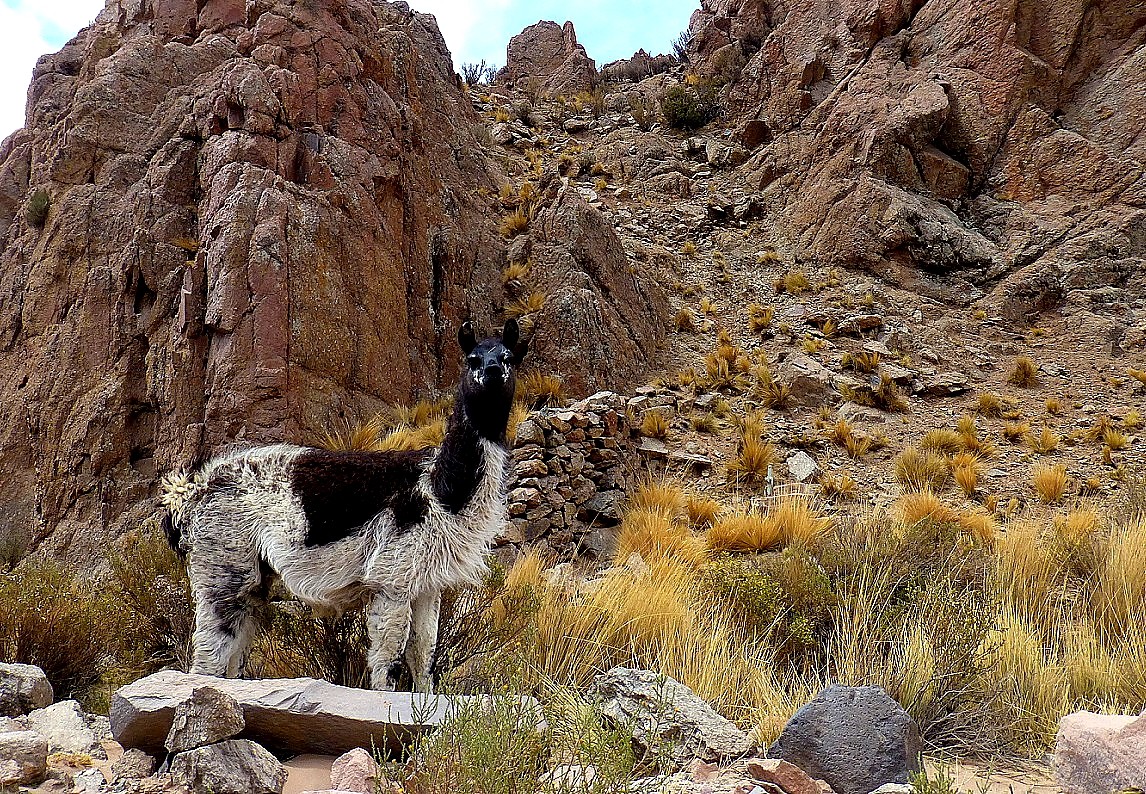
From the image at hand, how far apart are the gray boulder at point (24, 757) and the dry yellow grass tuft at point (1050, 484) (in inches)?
474

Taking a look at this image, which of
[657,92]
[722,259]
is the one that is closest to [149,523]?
[722,259]

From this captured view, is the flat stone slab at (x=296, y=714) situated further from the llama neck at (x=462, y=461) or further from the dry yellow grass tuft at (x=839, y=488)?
the dry yellow grass tuft at (x=839, y=488)

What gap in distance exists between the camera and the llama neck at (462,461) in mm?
4305

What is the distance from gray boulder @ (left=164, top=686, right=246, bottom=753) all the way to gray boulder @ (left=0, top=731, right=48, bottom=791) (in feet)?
1.42

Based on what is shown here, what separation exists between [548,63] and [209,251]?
81.2ft

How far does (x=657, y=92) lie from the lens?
27.6 meters

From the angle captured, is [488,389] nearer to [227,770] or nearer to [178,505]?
[178,505]

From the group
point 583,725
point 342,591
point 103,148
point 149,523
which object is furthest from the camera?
point 103,148

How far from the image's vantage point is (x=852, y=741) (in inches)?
137

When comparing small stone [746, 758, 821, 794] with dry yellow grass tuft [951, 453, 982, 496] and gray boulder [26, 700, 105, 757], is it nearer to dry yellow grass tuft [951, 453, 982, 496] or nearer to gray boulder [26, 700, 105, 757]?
gray boulder [26, 700, 105, 757]

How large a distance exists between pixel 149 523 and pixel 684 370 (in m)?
9.70

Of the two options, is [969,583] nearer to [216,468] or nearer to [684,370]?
[216,468]

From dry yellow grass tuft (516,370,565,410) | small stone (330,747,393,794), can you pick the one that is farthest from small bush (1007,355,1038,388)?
small stone (330,747,393,794)

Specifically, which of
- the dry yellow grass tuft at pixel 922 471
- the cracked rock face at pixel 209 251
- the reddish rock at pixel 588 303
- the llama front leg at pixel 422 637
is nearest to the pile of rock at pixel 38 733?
the llama front leg at pixel 422 637
